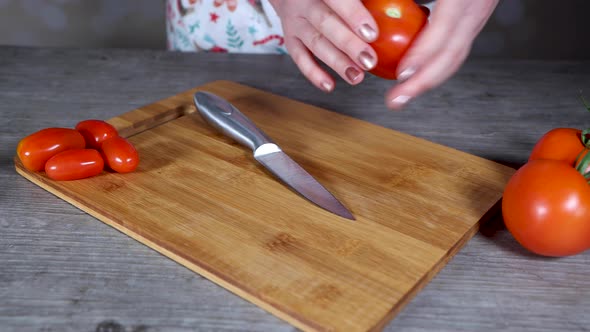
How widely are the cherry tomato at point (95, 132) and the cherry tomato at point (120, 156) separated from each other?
37 mm

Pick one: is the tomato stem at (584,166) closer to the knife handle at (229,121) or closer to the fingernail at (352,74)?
the fingernail at (352,74)

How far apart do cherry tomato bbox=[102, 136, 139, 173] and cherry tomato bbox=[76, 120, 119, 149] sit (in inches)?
1.5

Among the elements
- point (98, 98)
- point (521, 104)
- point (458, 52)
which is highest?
point (458, 52)

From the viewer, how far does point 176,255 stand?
0.78m

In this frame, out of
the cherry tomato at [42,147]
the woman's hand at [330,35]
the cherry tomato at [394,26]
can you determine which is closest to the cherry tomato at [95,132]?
the cherry tomato at [42,147]

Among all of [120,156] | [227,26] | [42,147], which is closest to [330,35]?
[120,156]

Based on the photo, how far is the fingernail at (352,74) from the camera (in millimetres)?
955

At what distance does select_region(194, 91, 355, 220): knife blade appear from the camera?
0.87m

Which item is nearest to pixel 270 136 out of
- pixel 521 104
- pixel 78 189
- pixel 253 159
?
pixel 253 159

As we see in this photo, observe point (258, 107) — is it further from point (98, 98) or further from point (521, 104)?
point (521, 104)

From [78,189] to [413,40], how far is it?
21.4 inches

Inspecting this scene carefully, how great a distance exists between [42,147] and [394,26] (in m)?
0.56

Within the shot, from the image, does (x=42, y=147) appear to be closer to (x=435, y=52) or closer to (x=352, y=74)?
(x=352, y=74)

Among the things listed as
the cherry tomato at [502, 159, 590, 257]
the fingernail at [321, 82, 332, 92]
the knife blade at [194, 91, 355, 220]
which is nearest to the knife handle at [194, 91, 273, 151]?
the knife blade at [194, 91, 355, 220]
